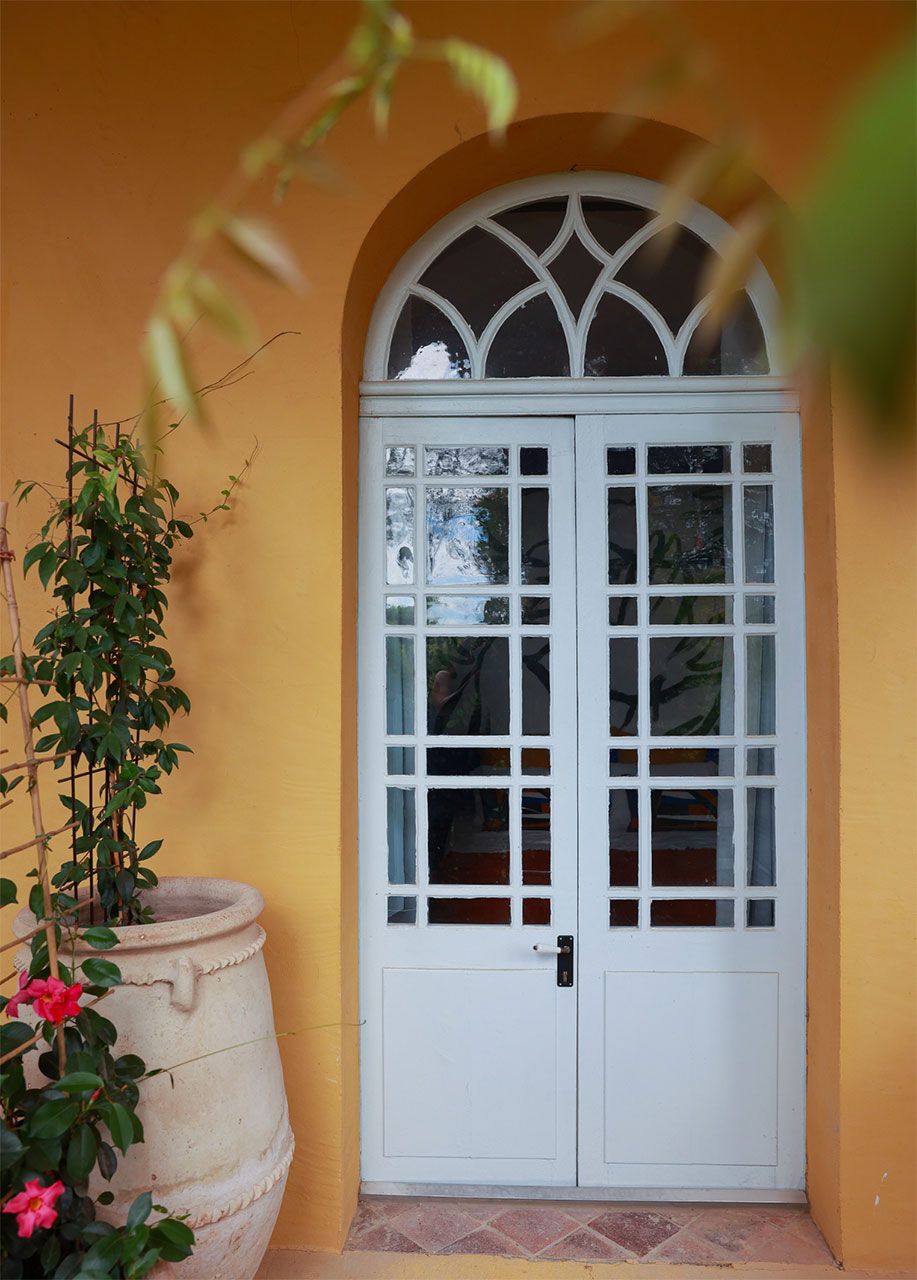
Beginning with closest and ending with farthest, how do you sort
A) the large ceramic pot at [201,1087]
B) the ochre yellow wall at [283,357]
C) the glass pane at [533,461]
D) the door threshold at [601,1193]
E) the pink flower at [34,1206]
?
the pink flower at [34,1206]
the large ceramic pot at [201,1087]
the ochre yellow wall at [283,357]
the door threshold at [601,1193]
the glass pane at [533,461]

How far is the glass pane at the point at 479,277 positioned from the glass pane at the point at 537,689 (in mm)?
964

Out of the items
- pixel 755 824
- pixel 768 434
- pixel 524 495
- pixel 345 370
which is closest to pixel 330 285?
pixel 345 370

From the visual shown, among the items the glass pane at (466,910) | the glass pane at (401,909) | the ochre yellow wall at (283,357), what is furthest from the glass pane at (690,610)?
the glass pane at (401,909)

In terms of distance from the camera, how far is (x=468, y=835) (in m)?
2.98

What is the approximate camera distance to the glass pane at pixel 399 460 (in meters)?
3.00

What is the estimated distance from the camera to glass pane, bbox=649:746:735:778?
2.94 metres

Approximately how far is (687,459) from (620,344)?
397mm

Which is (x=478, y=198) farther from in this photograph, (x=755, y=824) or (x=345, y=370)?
(x=755, y=824)

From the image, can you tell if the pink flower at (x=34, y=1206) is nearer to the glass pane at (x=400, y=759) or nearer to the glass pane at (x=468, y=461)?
the glass pane at (x=400, y=759)

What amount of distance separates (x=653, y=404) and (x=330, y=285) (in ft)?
3.21

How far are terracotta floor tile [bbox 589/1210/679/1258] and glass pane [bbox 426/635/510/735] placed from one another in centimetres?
138

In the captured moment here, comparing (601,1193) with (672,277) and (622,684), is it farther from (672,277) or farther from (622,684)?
(672,277)

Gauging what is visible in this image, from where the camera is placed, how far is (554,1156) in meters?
2.94

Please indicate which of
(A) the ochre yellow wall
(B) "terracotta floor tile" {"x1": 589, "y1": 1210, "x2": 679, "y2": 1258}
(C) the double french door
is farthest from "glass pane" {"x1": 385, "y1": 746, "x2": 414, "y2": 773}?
(B) "terracotta floor tile" {"x1": 589, "y1": 1210, "x2": 679, "y2": 1258}
